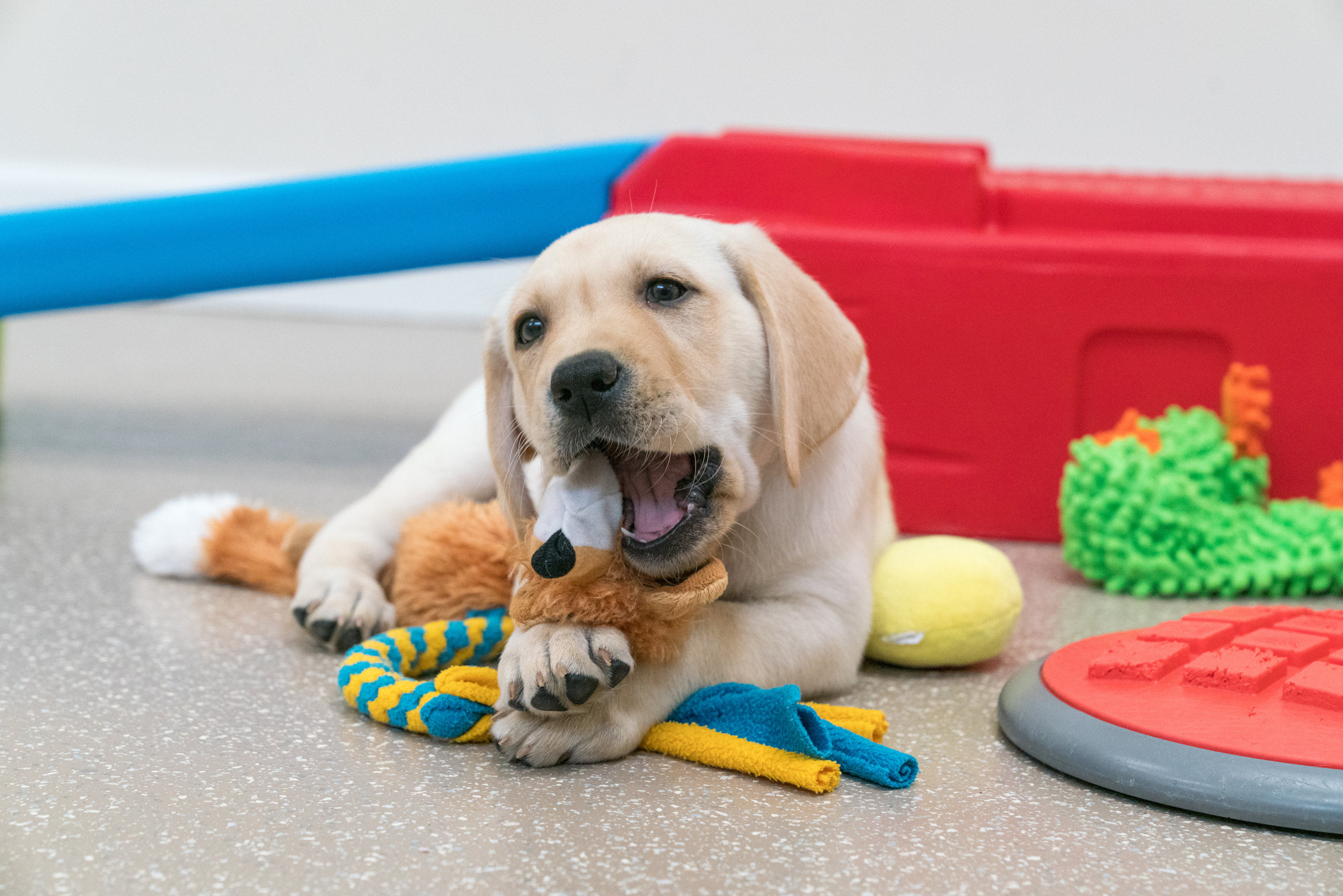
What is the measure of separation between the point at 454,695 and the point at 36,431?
9.04 feet

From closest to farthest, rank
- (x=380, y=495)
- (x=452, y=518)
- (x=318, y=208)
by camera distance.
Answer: (x=452, y=518)
(x=380, y=495)
(x=318, y=208)

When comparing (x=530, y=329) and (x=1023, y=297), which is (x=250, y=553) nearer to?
(x=530, y=329)

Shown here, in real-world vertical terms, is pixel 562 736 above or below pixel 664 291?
below

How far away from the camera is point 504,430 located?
66.1 inches

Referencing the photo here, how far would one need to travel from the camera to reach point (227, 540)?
218 centimetres

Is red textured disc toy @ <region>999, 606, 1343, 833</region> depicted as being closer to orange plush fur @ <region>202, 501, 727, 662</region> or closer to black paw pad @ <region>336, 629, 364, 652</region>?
orange plush fur @ <region>202, 501, 727, 662</region>

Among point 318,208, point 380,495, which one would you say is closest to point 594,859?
point 380,495

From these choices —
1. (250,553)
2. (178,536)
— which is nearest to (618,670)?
(250,553)

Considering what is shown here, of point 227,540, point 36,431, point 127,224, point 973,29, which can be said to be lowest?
point 36,431

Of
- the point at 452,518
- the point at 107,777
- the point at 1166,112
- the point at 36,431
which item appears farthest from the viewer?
the point at 1166,112

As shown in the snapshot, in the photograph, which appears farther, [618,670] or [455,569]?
[455,569]

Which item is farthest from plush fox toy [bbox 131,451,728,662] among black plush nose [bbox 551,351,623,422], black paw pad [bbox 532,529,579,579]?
black plush nose [bbox 551,351,623,422]

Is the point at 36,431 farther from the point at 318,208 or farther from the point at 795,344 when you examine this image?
the point at 795,344

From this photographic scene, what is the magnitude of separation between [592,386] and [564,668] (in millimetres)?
313
